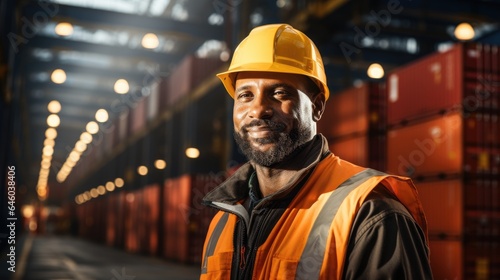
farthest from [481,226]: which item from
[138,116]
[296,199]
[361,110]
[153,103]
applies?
[138,116]

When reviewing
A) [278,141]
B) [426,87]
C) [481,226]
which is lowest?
[481,226]

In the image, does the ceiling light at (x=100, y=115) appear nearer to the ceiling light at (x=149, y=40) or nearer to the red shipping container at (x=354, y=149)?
the ceiling light at (x=149, y=40)

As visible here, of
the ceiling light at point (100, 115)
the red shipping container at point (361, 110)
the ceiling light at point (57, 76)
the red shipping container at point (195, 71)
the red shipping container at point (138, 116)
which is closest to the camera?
the red shipping container at point (361, 110)

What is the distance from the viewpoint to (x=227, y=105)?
19516 millimetres

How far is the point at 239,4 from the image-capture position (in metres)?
20.1

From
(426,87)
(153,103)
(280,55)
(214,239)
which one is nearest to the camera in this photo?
(280,55)

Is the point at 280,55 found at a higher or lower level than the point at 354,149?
lower

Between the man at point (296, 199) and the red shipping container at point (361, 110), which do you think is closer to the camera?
the man at point (296, 199)

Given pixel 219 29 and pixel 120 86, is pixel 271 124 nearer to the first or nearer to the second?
pixel 120 86

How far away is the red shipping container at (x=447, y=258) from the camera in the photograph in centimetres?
1152

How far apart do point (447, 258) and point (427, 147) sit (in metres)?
2.27

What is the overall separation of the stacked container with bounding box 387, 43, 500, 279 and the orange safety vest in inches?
395

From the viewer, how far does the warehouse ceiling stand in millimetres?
17344

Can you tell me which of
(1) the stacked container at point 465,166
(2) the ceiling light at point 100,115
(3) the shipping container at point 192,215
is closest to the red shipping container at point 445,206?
(1) the stacked container at point 465,166
